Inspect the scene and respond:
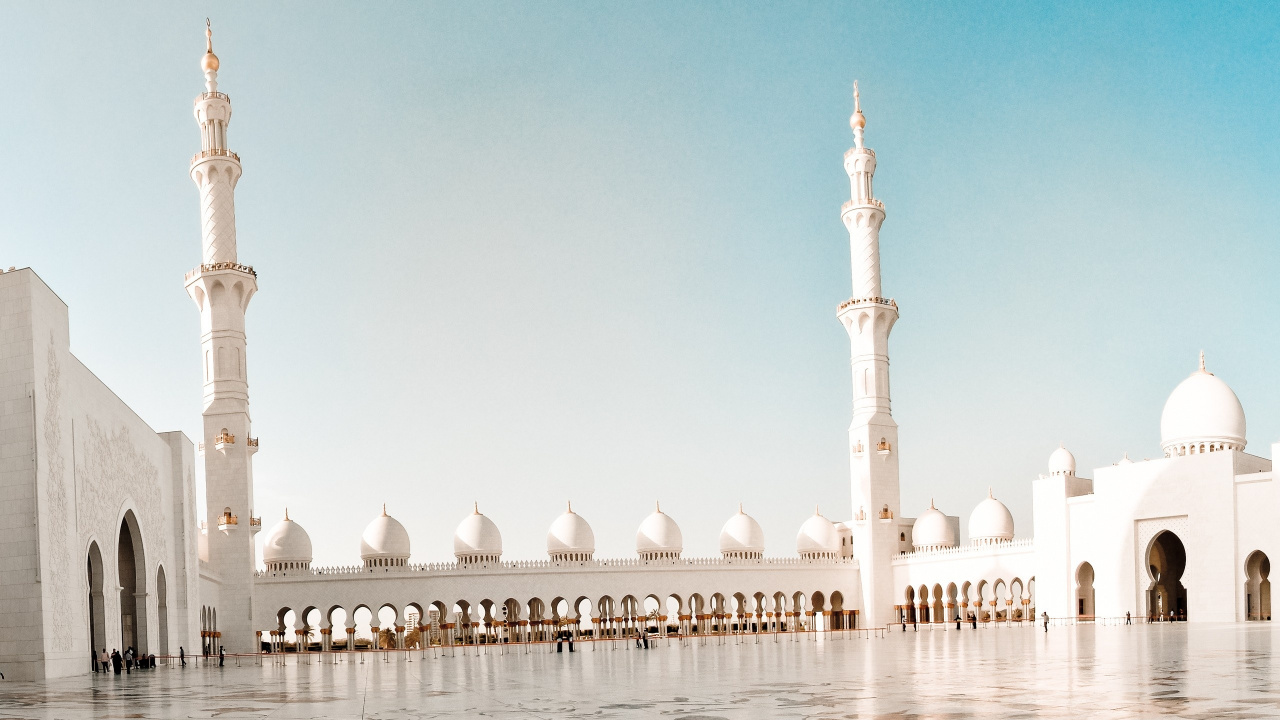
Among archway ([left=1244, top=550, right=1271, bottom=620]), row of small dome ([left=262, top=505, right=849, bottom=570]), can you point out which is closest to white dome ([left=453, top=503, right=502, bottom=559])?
row of small dome ([left=262, top=505, right=849, bottom=570])

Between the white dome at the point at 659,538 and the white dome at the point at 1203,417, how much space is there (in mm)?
17063

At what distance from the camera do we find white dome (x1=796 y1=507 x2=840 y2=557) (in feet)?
143

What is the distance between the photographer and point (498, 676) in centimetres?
1524

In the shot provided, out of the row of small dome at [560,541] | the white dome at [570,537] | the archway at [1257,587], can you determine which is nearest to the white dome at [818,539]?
the row of small dome at [560,541]

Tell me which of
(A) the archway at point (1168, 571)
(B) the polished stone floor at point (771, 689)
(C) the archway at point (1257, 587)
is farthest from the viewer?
(A) the archway at point (1168, 571)

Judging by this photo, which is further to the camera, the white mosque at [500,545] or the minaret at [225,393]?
the minaret at [225,393]

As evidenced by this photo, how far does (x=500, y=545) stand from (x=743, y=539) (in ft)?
29.2

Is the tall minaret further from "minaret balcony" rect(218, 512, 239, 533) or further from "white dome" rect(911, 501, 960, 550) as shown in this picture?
"minaret balcony" rect(218, 512, 239, 533)

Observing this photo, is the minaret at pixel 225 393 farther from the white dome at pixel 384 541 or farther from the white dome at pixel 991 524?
the white dome at pixel 991 524

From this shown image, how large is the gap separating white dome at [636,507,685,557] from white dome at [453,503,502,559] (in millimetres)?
5179

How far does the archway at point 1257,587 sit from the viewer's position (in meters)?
31.0

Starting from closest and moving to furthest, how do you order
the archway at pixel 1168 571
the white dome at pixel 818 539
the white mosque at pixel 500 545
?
the white mosque at pixel 500 545 → the archway at pixel 1168 571 → the white dome at pixel 818 539

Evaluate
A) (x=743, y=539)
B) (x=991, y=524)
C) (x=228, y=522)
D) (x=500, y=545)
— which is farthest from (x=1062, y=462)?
(x=228, y=522)

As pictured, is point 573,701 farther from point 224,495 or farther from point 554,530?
point 554,530
